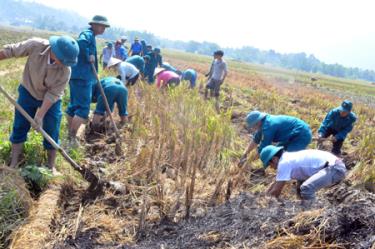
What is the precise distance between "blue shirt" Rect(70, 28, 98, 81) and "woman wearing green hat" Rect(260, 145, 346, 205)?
2453 mm

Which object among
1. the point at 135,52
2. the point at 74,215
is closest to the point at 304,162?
the point at 74,215

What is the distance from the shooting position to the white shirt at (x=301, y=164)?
151 inches

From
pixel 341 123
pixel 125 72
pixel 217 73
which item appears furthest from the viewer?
pixel 217 73

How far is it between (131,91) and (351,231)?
5503 mm

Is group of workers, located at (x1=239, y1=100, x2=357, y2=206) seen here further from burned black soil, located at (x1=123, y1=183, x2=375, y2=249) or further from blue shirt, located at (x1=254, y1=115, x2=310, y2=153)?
burned black soil, located at (x1=123, y1=183, x2=375, y2=249)

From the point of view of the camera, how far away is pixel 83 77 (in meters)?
5.06

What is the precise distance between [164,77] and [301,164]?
536 cm

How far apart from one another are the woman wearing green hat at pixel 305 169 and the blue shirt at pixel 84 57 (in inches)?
96.6

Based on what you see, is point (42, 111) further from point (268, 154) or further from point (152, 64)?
point (152, 64)

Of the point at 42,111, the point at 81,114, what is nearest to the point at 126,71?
the point at 81,114

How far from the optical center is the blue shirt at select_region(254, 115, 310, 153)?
4863mm

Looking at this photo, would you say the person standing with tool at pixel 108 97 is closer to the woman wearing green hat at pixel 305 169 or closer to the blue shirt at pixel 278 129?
the blue shirt at pixel 278 129

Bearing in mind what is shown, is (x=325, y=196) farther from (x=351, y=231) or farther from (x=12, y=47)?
(x=12, y=47)

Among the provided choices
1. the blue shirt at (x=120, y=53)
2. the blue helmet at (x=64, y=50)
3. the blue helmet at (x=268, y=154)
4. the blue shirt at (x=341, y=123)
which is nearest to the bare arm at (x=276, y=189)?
the blue helmet at (x=268, y=154)
